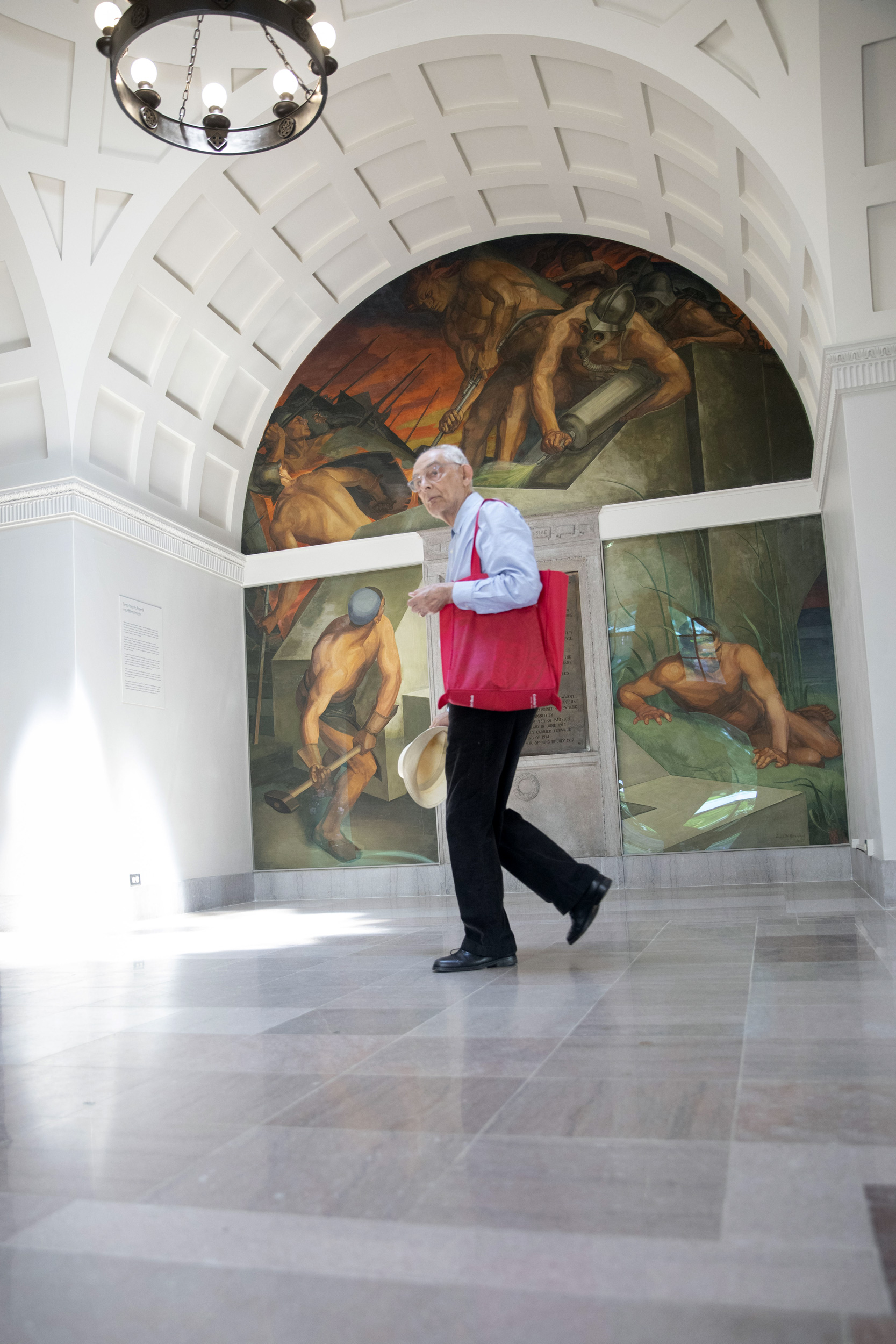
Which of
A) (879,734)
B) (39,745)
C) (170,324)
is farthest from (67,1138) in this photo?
(170,324)

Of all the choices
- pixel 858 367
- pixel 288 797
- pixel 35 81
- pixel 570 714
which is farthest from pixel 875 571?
pixel 35 81

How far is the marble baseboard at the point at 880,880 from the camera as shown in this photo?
6629mm

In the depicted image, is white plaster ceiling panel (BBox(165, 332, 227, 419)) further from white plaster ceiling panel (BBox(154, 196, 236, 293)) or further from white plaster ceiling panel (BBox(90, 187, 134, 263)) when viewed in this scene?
white plaster ceiling panel (BBox(90, 187, 134, 263))

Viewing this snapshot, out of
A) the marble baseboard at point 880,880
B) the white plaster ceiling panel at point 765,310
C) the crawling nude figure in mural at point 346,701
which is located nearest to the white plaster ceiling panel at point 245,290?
the crawling nude figure in mural at point 346,701

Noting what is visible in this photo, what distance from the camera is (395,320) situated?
39.7 feet

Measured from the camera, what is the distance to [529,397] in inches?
451

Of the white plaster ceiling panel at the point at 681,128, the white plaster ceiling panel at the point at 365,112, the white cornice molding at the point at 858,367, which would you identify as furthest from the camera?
the white plaster ceiling panel at the point at 365,112

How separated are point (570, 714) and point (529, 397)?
3.60 metres

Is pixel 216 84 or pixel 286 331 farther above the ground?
pixel 286 331

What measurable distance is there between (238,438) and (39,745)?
183 inches

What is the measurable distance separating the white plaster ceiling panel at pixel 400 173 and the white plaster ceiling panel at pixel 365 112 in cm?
Result: 32

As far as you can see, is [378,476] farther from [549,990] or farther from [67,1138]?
[67,1138]

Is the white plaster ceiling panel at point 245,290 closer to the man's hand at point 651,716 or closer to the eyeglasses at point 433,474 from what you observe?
the man's hand at point 651,716

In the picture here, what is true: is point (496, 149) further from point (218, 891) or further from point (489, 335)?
point (218, 891)
